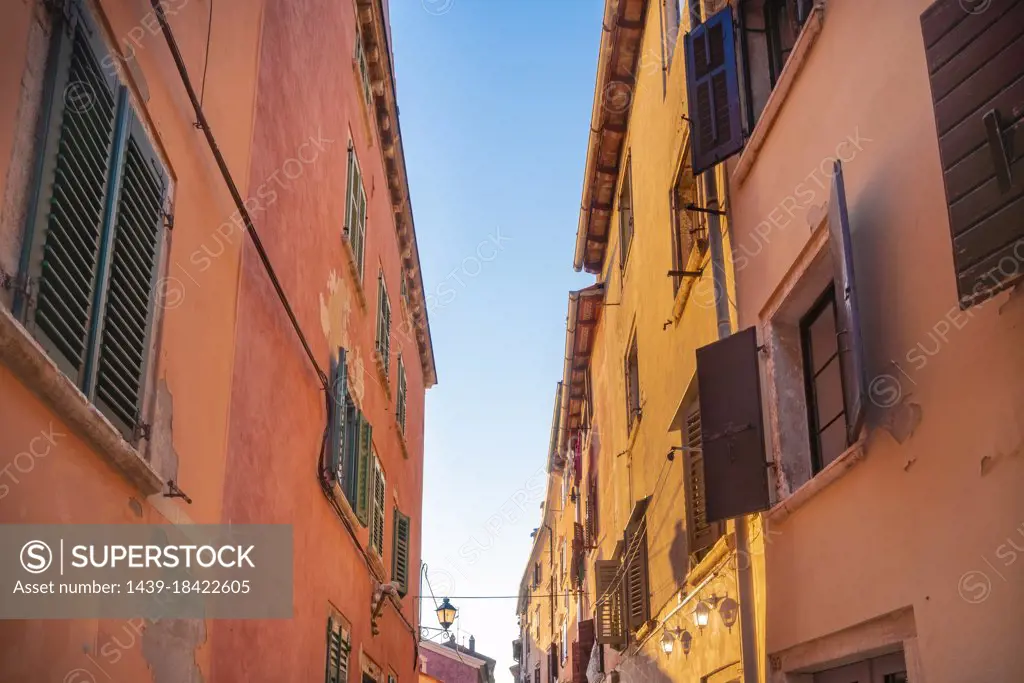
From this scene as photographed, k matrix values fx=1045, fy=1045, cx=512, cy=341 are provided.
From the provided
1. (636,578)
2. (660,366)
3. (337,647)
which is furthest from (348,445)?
(636,578)

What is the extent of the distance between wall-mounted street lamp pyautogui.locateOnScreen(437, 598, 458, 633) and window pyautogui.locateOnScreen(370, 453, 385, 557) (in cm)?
934

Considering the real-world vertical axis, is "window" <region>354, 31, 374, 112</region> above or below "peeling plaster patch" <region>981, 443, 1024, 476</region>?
above

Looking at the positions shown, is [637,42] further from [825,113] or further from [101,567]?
[101,567]

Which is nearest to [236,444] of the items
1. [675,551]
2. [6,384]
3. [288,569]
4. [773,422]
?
[288,569]

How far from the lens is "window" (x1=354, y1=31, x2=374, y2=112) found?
1271 cm

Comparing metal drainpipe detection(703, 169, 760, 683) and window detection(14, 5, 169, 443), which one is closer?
window detection(14, 5, 169, 443)

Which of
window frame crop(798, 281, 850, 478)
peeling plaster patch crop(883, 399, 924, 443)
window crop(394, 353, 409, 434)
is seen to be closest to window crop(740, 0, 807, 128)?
window frame crop(798, 281, 850, 478)

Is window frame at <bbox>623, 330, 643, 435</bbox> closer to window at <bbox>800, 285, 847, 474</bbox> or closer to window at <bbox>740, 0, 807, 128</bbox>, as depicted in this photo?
window at <bbox>740, 0, 807, 128</bbox>

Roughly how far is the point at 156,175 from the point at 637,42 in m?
9.93

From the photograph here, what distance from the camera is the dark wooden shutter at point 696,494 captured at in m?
9.05

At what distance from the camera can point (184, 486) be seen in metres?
5.45

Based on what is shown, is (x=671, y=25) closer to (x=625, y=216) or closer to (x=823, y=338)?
(x=625, y=216)

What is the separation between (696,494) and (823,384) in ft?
7.57

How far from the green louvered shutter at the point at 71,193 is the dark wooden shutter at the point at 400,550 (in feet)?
39.0
